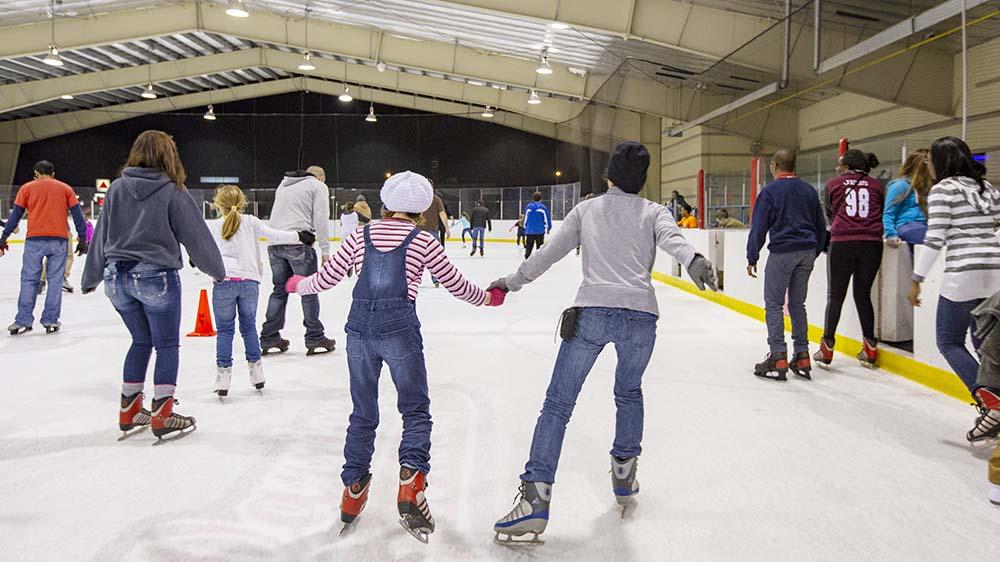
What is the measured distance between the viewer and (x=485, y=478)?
2.95 m

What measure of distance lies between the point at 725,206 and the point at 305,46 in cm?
1089

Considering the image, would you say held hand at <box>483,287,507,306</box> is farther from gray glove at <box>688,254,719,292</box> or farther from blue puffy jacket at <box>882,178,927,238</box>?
blue puffy jacket at <box>882,178,927,238</box>

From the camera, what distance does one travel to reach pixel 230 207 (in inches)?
171

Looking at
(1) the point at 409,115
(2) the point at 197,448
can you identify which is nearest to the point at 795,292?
(2) the point at 197,448

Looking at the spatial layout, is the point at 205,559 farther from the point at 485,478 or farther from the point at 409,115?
the point at 409,115

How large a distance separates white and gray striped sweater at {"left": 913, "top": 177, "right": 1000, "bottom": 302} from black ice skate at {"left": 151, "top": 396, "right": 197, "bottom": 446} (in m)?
3.30

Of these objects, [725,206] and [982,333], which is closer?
[982,333]

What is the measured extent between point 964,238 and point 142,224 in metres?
3.41

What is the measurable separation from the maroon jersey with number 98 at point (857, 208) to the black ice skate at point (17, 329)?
21.0 ft

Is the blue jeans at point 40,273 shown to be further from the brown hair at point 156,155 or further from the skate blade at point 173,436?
the brown hair at point 156,155

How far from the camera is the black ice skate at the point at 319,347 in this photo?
18.5ft

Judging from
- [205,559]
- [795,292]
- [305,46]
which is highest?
[305,46]

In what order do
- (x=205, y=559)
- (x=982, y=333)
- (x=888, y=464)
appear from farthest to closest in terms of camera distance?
(x=888, y=464), (x=982, y=333), (x=205, y=559)

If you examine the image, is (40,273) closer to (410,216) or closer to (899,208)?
(410,216)
